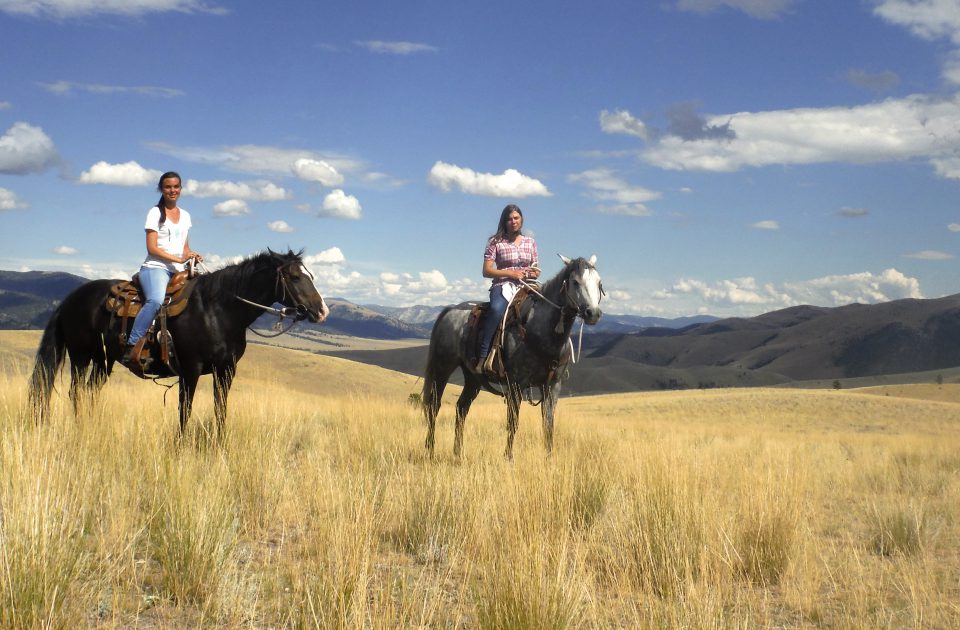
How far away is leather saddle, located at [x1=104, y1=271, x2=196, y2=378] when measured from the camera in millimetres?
7281

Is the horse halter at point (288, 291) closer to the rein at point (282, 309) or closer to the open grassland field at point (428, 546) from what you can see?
the rein at point (282, 309)

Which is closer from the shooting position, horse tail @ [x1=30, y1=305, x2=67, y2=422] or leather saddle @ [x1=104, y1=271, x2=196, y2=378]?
leather saddle @ [x1=104, y1=271, x2=196, y2=378]

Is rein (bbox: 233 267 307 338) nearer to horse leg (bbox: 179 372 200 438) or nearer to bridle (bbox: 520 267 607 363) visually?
horse leg (bbox: 179 372 200 438)

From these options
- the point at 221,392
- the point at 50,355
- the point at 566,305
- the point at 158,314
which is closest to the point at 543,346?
the point at 566,305

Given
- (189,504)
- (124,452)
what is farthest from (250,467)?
(189,504)

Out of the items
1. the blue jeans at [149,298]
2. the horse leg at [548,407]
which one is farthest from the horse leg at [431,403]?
the blue jeans at [149,298]

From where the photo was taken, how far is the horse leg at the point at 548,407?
802 centimetres

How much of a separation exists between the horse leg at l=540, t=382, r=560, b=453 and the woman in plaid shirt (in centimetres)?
75

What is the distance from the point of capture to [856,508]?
7.84 metres

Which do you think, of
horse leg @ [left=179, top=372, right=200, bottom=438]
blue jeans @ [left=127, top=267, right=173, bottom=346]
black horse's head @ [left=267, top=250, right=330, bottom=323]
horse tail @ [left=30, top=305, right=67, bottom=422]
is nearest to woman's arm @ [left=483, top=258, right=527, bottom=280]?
black horse's head @ [left=267, top=250, right=330, bottom=323]

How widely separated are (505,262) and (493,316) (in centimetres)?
71

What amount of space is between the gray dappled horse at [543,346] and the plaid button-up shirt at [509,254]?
436 mm

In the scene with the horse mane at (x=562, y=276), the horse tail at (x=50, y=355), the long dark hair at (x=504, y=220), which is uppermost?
the long dark hair at (x=504, y=220)

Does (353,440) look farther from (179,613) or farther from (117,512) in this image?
(179,613)
